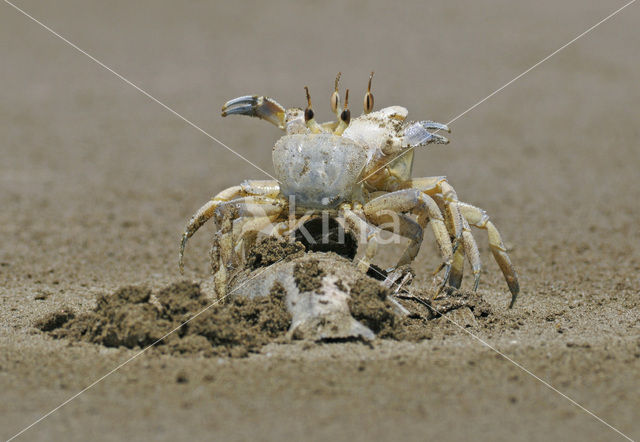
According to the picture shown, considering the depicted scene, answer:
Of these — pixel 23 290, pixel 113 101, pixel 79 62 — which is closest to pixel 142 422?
pixel 23 290

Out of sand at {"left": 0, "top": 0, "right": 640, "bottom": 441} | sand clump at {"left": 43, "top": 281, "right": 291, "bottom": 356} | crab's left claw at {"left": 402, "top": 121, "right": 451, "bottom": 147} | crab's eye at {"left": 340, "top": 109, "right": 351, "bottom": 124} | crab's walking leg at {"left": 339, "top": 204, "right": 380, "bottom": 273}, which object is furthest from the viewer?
crab's left claw at {"left": 402, "top": 121, "right": 451, "bottom": 147}

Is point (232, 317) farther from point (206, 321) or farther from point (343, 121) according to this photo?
point (343, 121)

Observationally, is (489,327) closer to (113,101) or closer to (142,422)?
(142,422)

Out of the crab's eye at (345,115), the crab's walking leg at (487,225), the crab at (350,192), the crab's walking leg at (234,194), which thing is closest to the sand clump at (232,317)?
the crab at (350,192)

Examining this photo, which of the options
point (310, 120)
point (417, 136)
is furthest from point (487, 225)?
point (310, 120)

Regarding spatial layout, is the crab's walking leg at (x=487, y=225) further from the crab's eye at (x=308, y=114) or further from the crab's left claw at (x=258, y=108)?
the crab's left claw at (x=258, y=108)

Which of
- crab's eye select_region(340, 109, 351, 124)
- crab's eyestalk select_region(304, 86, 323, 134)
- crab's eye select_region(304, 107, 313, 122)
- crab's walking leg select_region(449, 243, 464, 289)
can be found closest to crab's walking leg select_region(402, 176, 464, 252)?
crab's walking leg select_region(449, 243, 464, 289)

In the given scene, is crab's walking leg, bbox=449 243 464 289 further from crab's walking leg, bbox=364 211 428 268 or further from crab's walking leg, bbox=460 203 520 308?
crab's walking leg, bbox=364 211 428 268
